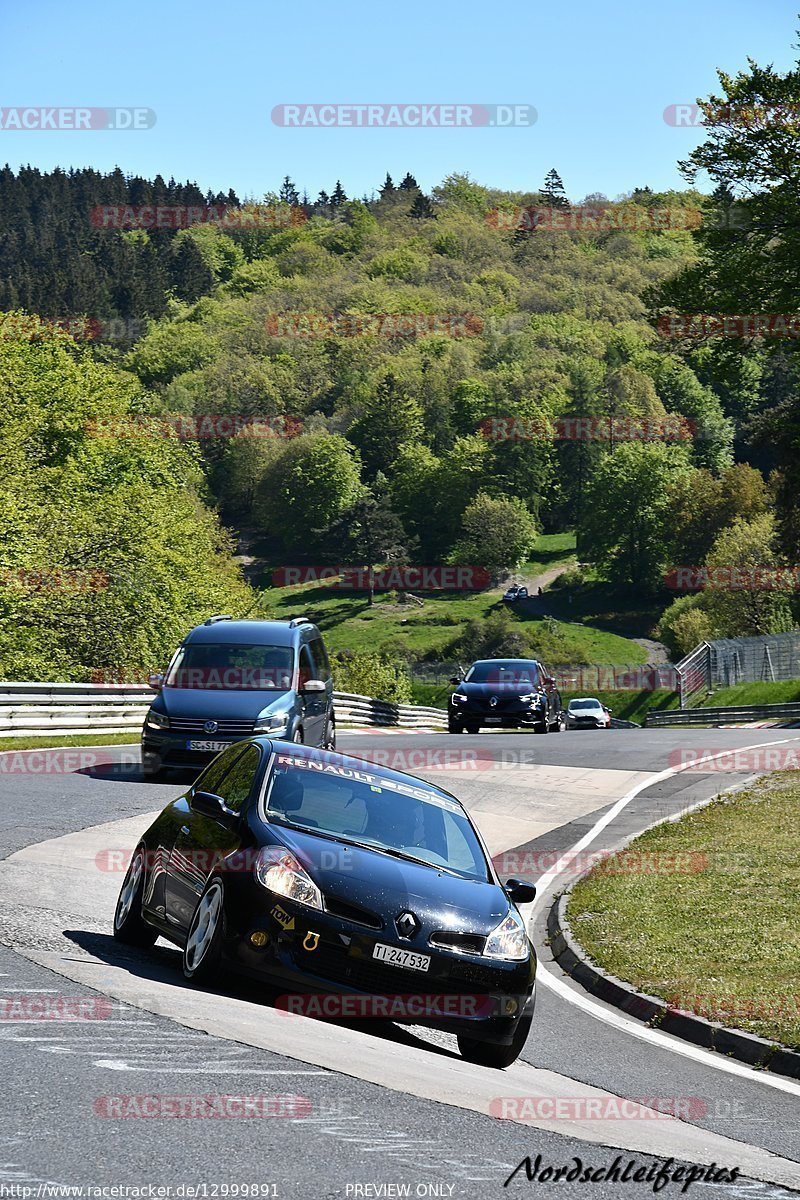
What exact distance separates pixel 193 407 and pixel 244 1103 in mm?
168214

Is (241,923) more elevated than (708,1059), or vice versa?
(241,923)

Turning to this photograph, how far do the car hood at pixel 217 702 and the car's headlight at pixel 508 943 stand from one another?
1033 cm

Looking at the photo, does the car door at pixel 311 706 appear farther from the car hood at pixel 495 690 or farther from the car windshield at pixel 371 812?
the car hood at pixel 495 690

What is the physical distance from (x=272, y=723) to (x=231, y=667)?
1352 millimetres

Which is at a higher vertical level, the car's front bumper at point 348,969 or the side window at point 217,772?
the side window at point 217,772

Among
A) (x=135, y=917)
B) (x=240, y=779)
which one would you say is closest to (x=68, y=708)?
(x=135, y=917)

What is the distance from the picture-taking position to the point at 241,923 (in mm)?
7664

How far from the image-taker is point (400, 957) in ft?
25.0

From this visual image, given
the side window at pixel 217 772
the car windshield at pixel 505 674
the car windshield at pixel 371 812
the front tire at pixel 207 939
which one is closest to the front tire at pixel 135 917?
the side window at pixel 217 772

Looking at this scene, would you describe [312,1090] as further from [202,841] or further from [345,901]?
[202,841]

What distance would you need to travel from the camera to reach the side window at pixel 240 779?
8.77 m

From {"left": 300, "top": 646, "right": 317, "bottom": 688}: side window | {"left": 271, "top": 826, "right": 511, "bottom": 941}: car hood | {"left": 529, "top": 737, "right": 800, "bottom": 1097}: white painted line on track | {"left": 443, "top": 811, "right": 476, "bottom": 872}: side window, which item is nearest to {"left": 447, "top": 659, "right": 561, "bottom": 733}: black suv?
{"left": 300, "top": 646, "right": 317, "bottom": 688}: side window

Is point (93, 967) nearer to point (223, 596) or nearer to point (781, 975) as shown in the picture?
point (781, 975)

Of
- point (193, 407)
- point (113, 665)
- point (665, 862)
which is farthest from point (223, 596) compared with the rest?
point (193, 407)
